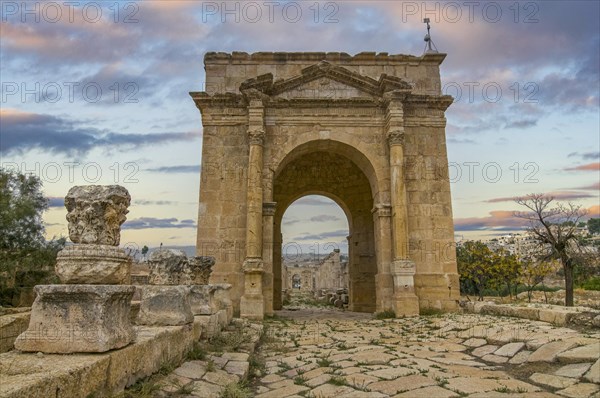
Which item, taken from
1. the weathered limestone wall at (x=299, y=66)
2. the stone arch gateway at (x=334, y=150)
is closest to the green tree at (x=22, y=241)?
the stone arch gateway at (x=334, y=150)

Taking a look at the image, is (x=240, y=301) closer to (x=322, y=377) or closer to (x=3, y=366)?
(x=322, y=377)

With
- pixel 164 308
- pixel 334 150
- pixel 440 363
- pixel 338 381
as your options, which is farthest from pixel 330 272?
pixel 338 381

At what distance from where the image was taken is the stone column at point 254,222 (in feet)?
38.5

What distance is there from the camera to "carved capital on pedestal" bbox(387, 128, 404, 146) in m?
12.9

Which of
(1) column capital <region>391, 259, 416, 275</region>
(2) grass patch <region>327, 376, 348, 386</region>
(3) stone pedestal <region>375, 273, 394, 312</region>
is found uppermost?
(1) column capital <region>391, 259, 416, 275</region>

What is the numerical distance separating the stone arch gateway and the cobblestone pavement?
3767mm

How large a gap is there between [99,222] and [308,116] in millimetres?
10376

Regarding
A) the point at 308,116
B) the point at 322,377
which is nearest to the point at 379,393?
the point at 322,377

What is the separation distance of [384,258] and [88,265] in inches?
405

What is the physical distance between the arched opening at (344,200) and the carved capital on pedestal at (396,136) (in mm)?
3858

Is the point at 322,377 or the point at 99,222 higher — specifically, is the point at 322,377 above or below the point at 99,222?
below

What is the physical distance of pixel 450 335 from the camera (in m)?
8.24

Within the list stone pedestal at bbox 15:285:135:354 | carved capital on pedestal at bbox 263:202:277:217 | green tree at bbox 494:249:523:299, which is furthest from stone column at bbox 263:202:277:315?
stone pedestal at bbox 15:285:135:354

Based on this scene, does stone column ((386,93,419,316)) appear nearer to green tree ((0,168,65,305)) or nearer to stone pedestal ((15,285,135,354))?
stone pedestal ((15,285,135,354))
